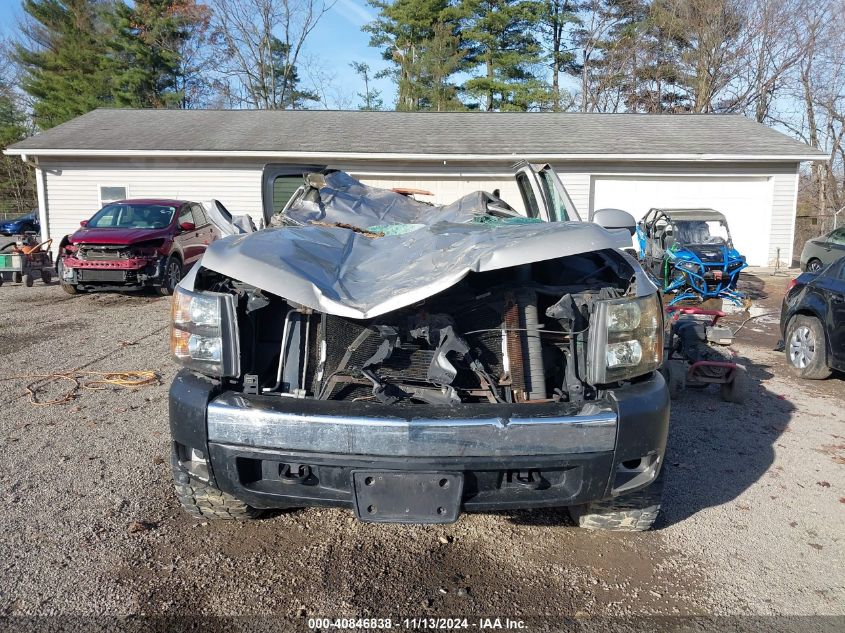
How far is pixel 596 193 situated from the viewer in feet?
50.5

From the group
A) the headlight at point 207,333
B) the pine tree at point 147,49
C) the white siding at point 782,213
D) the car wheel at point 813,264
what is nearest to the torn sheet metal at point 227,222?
the headlight at point 207,333

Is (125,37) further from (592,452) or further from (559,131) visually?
(592,452)

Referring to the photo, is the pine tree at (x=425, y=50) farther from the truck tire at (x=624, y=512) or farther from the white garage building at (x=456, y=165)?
the truck tire at (x=624, y=512)

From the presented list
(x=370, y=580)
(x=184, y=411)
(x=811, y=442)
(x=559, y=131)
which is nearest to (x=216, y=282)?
(x=184, y=411)

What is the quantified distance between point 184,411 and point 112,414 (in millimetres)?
2583

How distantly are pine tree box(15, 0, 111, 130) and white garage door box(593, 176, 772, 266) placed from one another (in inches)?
1179

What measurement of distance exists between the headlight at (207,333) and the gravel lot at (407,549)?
894 millimetres

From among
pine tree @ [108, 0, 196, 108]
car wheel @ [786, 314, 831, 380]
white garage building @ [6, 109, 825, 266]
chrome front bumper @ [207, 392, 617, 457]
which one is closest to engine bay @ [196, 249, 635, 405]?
chrome front bumper @ [207, 392, 617, 457]

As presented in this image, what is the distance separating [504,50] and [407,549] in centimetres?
3125

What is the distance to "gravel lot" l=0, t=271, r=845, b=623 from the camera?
2633 millimetres

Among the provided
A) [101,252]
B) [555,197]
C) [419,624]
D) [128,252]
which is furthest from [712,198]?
[419,624]

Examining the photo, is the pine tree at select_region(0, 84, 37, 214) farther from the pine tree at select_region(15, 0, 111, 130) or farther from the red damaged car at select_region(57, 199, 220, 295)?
the red damaged car at select_region(57, 199, 220, 295)

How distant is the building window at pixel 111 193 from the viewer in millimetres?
15805

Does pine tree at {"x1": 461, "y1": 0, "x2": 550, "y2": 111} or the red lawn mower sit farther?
pine tree at {"x1": 461, "y1": 0, "x2": 550, "y2": 111}
